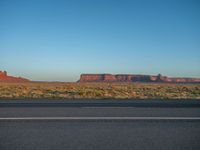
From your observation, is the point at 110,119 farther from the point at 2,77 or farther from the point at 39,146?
the point at 2,77

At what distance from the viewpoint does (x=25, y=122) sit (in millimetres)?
8391

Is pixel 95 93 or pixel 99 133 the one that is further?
pixel 95 93

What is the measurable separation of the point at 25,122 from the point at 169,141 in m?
4.38

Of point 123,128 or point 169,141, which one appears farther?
point 123,128

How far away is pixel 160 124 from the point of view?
8148 millimetres

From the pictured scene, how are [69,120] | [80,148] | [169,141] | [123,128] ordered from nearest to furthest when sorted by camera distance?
[80,148]
[169,141]
[123,128]
[69,120]

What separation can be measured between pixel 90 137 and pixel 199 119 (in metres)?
4.30

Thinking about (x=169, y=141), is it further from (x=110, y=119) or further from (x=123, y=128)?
(x=110, y=119)

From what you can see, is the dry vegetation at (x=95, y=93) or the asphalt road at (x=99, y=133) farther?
the dry vegetation at (x=95, y=93)

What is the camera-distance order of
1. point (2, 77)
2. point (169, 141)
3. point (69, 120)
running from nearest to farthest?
point (169, 141) → point (69, 120) → point (2, 77)

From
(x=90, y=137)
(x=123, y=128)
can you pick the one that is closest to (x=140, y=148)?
(x=90, y=137)

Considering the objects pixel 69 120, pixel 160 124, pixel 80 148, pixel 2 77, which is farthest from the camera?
pixel 2 77

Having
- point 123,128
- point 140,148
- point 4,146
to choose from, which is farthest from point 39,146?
point 123,128

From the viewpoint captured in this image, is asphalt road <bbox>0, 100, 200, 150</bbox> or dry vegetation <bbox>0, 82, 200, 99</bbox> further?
dry vegetation <bbox>0, 82, 200, 99</bbox>
